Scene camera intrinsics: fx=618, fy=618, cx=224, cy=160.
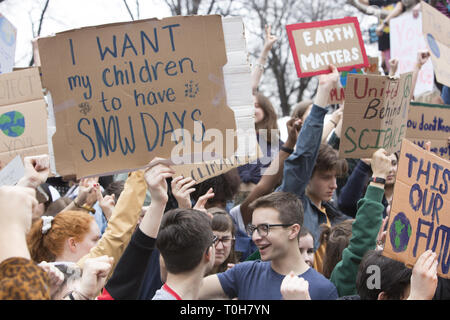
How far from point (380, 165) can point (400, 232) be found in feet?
2.71

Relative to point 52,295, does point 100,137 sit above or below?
above

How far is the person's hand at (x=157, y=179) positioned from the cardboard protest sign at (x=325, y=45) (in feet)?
6.01

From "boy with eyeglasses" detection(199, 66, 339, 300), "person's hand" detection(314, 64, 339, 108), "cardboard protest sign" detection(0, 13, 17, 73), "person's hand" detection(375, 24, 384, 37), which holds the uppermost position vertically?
"cardboard protest sign" detection(0, 13, 17, 73)

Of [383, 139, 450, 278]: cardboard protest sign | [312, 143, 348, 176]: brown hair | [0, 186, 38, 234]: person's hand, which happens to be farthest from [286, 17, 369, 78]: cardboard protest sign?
[0, 186, 38, 234]: person's hand

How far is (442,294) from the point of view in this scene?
321 centimetres

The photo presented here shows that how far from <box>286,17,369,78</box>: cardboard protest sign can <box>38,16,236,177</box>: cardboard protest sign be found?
160 cm

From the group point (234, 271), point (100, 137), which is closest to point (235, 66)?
point (100, 137)

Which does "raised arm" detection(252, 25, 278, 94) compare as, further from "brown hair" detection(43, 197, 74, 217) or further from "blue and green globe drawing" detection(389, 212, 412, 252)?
"blue and green globe drawing" detection(389, 212, 412, 252)

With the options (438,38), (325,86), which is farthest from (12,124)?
(438,38)

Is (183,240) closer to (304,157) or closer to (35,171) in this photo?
(35,171)

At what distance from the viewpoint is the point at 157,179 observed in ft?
9.86

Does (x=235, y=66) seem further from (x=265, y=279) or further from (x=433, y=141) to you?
(x=433, y=141)

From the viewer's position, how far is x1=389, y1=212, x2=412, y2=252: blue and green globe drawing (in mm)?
2914
